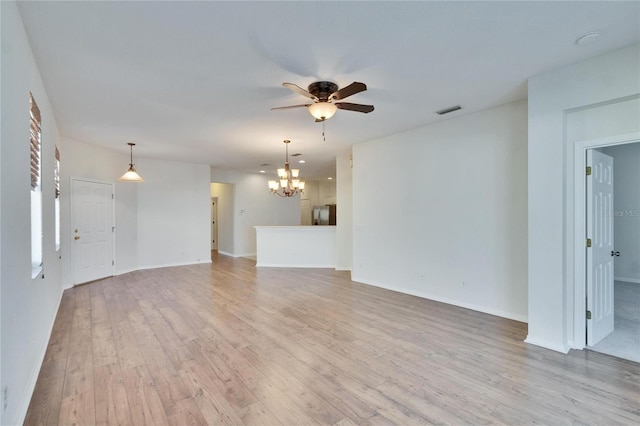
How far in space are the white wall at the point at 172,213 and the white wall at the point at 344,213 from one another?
3791 millimetres

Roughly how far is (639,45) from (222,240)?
33.7 ft

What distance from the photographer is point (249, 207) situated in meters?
10.0

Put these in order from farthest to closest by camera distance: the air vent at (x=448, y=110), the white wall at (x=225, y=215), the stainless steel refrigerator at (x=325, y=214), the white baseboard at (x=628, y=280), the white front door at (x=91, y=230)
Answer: the stainless steel refrigerator at (x=325, y=214) → the white wall at (x=225, y=215) → the white front door at (x=91, y=230) → the white baseboard at (x=628, y=280) → the air vent at (x=448, y=110)

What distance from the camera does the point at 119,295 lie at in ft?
16.8

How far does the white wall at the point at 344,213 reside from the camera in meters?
7.08

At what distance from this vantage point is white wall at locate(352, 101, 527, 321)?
154 inches

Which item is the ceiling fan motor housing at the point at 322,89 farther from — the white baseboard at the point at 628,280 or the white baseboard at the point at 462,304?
the white baseboard at the point at 628,280

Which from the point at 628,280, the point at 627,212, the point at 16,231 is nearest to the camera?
the point at 16,231

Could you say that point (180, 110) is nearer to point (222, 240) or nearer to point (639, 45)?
point (639, 45)

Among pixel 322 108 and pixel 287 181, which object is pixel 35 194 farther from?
pixel 287 181

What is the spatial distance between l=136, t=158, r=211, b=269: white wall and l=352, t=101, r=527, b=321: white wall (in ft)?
15.5

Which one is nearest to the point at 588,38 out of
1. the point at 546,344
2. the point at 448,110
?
the point at 448,110

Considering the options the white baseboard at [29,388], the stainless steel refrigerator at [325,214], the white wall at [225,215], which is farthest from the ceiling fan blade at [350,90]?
the stainless steel refrigerator at [325,214]

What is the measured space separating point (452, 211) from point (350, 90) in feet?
8.83
